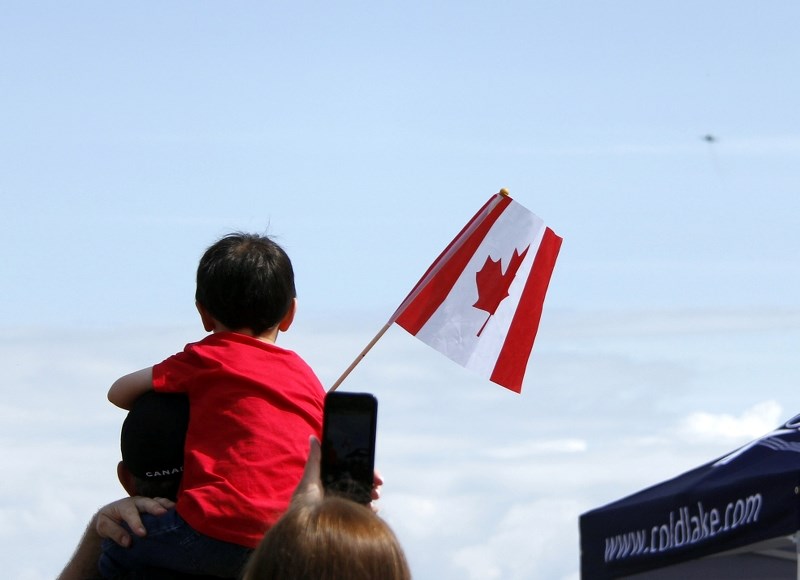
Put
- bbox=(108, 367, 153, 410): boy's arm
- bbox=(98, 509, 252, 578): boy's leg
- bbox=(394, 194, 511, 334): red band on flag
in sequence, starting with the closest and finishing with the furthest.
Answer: bbox=(98, 509, 252, 578): boy's leg < bbox=(108, 367, 153, 410): boy's arm < bbox=(394, 194, 511, 334): red band on flag

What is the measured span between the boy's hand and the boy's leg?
2cm

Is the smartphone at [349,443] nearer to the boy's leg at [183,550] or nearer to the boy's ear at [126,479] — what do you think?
the boy's leg at [183,550]

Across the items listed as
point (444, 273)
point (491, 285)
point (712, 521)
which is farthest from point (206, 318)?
point (712, 521)

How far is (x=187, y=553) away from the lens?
2.89m

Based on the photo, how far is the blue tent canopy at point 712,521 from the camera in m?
5.52

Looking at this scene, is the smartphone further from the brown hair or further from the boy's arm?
the boy's arm

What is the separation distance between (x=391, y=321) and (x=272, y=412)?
1367 millimetres

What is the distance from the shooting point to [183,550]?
289 centimetres

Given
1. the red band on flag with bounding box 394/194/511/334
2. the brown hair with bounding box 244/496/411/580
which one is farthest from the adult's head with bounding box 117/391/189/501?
the red band on flag with bounding box 394/194/511/334

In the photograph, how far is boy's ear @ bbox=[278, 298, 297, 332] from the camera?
3.27m

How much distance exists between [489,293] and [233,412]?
225cm

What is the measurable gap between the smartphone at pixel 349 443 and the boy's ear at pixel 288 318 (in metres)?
1.05

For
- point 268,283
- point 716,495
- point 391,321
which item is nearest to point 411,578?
point 268,283

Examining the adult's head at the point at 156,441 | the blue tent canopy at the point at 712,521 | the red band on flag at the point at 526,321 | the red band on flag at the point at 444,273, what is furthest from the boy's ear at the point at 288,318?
the blue tent canopy at the point at 712,521
